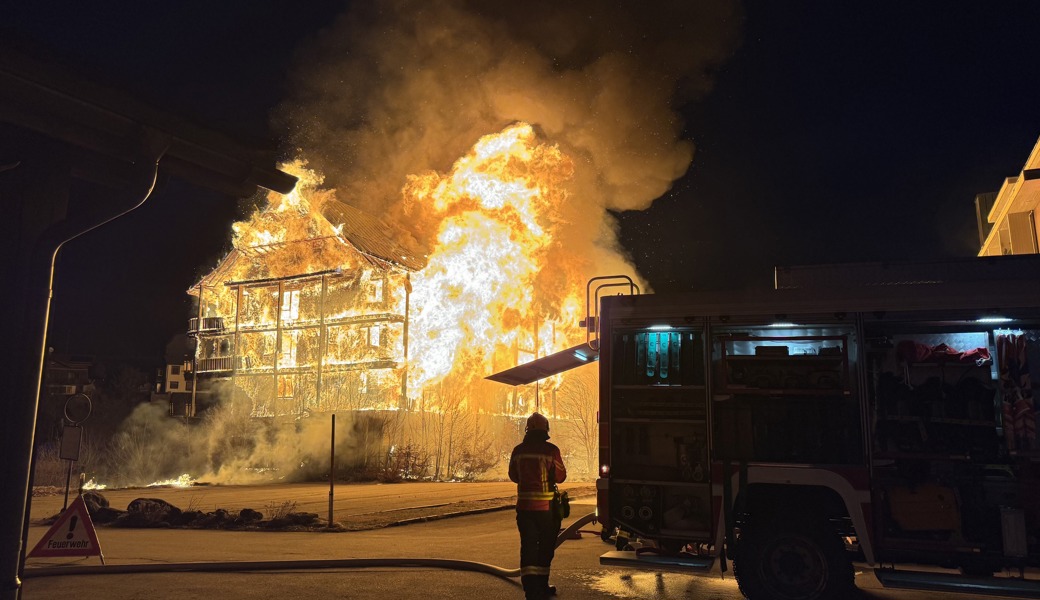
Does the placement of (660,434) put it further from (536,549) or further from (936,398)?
(936,398)

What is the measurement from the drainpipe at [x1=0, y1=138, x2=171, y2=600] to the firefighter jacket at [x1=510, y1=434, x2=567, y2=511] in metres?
4.37

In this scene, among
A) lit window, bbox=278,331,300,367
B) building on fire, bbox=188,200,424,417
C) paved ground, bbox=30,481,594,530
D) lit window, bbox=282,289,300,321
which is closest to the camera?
paved ground, bbox=30,481,594,530

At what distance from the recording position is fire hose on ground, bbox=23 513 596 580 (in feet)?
30.2

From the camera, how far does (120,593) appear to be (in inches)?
321

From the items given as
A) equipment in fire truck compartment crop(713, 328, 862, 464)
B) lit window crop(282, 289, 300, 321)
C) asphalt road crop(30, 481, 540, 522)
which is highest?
lit window crop(282, 289, 300, 321)

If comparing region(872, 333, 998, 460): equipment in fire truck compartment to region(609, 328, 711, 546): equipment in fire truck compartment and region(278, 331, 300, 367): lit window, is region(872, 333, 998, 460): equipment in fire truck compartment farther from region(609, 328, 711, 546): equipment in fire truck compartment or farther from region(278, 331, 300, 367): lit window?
region(278, 331, 300, 367): lit window

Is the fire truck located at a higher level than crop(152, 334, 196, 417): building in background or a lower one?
lower

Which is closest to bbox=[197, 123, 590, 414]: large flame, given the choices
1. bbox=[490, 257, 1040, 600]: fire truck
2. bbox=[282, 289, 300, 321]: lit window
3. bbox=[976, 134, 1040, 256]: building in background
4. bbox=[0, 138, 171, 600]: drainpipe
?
bbox=[282, 289, 300, 321]: lit window

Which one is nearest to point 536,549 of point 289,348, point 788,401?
point 788,401

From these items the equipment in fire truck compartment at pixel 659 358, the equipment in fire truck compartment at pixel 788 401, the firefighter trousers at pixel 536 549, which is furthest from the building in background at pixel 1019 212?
the firefighter trousers at pixel 536 549

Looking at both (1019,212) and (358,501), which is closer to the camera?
(358,501)

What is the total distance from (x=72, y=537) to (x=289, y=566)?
2.82 metres

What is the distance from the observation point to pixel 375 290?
122ft

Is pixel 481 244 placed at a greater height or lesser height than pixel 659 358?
greater
